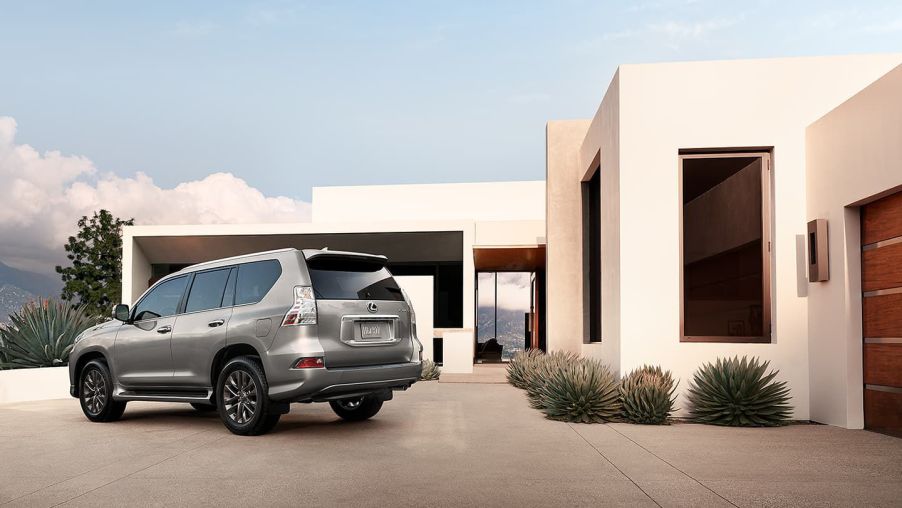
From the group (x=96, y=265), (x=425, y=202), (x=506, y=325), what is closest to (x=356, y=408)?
(x=425, y=202)

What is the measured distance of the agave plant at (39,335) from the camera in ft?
44.4

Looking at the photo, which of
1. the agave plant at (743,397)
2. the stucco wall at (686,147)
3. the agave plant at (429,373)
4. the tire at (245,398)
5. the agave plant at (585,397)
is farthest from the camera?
the agave plant at (429,373)

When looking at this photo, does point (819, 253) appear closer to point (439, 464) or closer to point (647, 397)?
point (647, 397)

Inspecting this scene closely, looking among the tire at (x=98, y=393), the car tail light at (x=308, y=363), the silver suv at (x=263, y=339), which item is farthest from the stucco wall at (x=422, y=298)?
the car tail light at (x=308, y=363)

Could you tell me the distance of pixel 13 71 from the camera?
18.3 metres

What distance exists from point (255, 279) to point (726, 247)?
806cm

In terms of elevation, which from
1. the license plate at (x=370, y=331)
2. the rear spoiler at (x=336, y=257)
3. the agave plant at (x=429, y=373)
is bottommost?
the agave plant at (x=429, y=373)

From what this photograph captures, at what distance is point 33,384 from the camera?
12.9 m

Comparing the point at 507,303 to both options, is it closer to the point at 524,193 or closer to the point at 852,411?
the point at 524,193

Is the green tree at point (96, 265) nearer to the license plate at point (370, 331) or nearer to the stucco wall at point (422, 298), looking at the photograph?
the stucco wall at point (422, 298)

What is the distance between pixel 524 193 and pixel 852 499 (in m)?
27.5

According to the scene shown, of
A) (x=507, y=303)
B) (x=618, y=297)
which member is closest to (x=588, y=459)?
(x=618, y=297)

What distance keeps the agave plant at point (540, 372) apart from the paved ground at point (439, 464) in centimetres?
148

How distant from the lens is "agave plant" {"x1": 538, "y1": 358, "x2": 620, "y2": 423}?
948 cm
